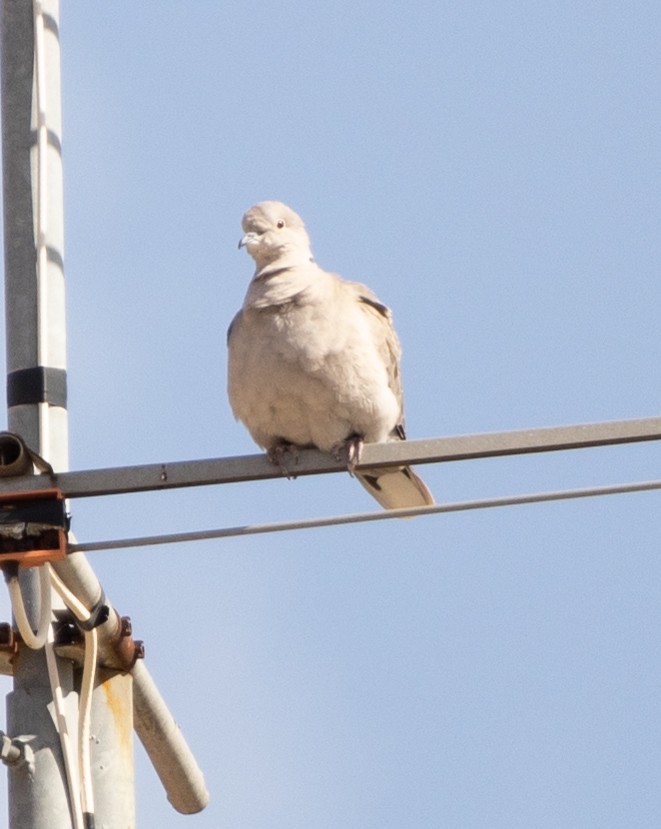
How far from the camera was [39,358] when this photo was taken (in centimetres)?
525

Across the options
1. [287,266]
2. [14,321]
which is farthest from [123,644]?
→ [287,266]

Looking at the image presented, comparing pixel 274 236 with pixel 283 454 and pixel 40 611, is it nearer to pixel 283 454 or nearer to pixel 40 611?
pixel 283 454

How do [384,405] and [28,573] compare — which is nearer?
[28,573]

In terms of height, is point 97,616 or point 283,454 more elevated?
point 283,454

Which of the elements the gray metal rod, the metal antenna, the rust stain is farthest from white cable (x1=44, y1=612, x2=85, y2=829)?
the gray metal rod

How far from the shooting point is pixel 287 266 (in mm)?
7156

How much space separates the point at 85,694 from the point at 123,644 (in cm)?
24

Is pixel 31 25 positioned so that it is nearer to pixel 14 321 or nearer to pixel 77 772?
pixel 14 321

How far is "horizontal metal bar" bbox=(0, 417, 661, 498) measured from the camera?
15.9 ft

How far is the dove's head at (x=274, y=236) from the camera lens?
23.8 ft

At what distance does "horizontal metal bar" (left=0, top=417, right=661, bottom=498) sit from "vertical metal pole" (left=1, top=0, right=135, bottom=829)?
0.80 ft

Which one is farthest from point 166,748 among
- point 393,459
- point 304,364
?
point 304,364

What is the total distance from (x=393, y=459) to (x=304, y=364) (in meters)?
1.80

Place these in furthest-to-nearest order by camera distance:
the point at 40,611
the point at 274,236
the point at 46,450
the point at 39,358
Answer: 1. the point at 274,236
2. the point at 39,358
3. the point at 46,450
4. the point at 40,611
